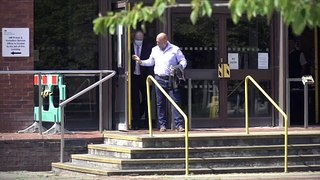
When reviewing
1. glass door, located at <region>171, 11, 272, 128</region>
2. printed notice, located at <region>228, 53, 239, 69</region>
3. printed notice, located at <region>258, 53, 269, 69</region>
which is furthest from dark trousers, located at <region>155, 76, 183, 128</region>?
printed notice, located at <region>258, 53, 269, 69</region>

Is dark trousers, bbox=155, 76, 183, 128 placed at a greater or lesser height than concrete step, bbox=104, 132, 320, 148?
greater

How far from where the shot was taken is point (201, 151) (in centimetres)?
1094

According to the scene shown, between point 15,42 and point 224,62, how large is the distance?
13.5 feet

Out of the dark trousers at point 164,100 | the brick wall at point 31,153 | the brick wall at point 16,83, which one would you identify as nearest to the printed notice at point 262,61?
the dark trousers at point 164,100

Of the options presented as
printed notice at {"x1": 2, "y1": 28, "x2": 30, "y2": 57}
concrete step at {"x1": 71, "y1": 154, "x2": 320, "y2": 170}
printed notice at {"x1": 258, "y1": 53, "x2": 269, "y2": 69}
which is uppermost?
printed notice at {"x1": 2, "y1": 28, "x2": 30, "y2": 57}

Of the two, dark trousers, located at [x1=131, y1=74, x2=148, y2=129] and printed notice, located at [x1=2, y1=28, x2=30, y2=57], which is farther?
dark trousers, located at [x1=131, y1=74, x2=148, y2=129]

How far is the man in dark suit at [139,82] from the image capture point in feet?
41.4

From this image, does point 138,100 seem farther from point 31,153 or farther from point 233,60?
point 31,153

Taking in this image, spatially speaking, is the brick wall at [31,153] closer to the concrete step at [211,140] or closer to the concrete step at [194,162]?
the concrete step at [194,162]

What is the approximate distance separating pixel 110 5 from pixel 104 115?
217 cm

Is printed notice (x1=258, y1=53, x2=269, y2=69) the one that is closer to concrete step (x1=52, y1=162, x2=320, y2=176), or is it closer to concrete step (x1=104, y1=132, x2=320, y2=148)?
concrete step (x1=104, y1=132, x2=320, y2=148)

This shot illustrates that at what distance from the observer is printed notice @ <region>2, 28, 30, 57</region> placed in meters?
12.4

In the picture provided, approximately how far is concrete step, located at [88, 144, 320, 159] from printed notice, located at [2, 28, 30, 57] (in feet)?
7.97

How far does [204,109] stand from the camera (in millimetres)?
13320
